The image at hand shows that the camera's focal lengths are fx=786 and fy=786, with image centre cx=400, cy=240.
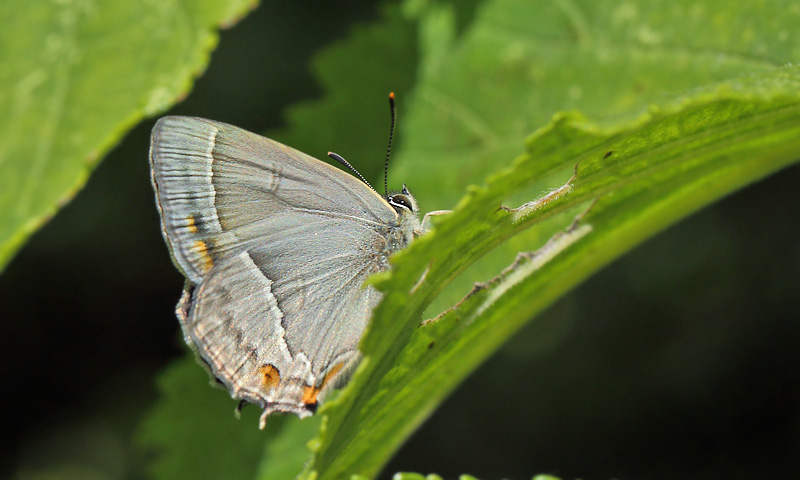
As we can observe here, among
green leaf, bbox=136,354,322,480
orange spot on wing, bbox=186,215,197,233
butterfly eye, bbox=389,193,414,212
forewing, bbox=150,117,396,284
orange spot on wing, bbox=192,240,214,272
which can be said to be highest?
butterfly eye, bbox=389,193,414,212

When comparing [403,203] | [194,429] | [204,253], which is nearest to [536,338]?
[403,203]

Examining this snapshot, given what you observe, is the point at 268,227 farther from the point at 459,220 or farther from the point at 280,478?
the point at 459,220

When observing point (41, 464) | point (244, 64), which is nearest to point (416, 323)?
point (244, 64)

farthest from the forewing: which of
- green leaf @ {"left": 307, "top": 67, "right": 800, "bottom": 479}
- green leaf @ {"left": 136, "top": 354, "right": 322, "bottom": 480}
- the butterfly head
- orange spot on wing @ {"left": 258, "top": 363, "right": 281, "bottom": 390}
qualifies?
green leaf @ {"left": 307, "top": 67, "right": 800, "bottom": 479}

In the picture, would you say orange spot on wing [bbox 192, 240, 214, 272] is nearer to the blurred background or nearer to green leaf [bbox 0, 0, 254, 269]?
green leaf [bbox 0, 0, 254, 269]

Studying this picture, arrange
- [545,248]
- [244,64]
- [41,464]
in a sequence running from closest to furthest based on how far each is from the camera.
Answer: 1. [545,248]
2. [244,64]
3. [41,464]

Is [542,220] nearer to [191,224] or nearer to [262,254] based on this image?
[262,254]
